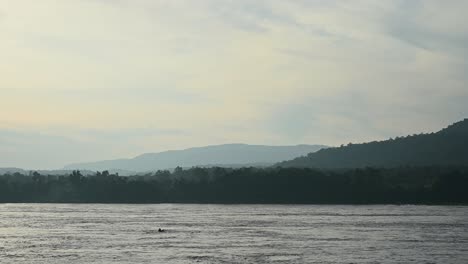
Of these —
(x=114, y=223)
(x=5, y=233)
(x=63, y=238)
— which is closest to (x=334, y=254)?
(x=63, y=238)

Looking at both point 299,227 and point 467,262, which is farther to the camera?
point 299,227

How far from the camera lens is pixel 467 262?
7125cm

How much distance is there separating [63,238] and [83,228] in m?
19.4

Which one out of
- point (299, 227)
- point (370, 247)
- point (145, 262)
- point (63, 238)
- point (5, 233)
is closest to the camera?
point (145, 262)

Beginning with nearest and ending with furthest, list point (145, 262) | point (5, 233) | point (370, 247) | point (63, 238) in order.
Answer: point (145, 262) → point (370, 247) → point (63, 238) → point (5, 233)

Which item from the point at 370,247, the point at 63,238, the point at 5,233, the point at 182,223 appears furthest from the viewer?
the point at 182,223

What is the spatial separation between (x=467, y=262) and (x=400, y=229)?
41.2m

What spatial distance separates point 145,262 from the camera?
69500 mm

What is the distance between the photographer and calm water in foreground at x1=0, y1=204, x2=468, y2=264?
73.6 m

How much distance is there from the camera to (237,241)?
9056cm

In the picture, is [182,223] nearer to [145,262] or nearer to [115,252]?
[115,252]

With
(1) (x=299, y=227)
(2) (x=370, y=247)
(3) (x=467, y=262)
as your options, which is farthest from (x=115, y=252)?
(1) (x=299, y=227)

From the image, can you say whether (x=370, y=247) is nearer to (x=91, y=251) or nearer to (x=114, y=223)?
(x=91, y=251)

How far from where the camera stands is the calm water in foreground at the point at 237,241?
73562 millimetres
